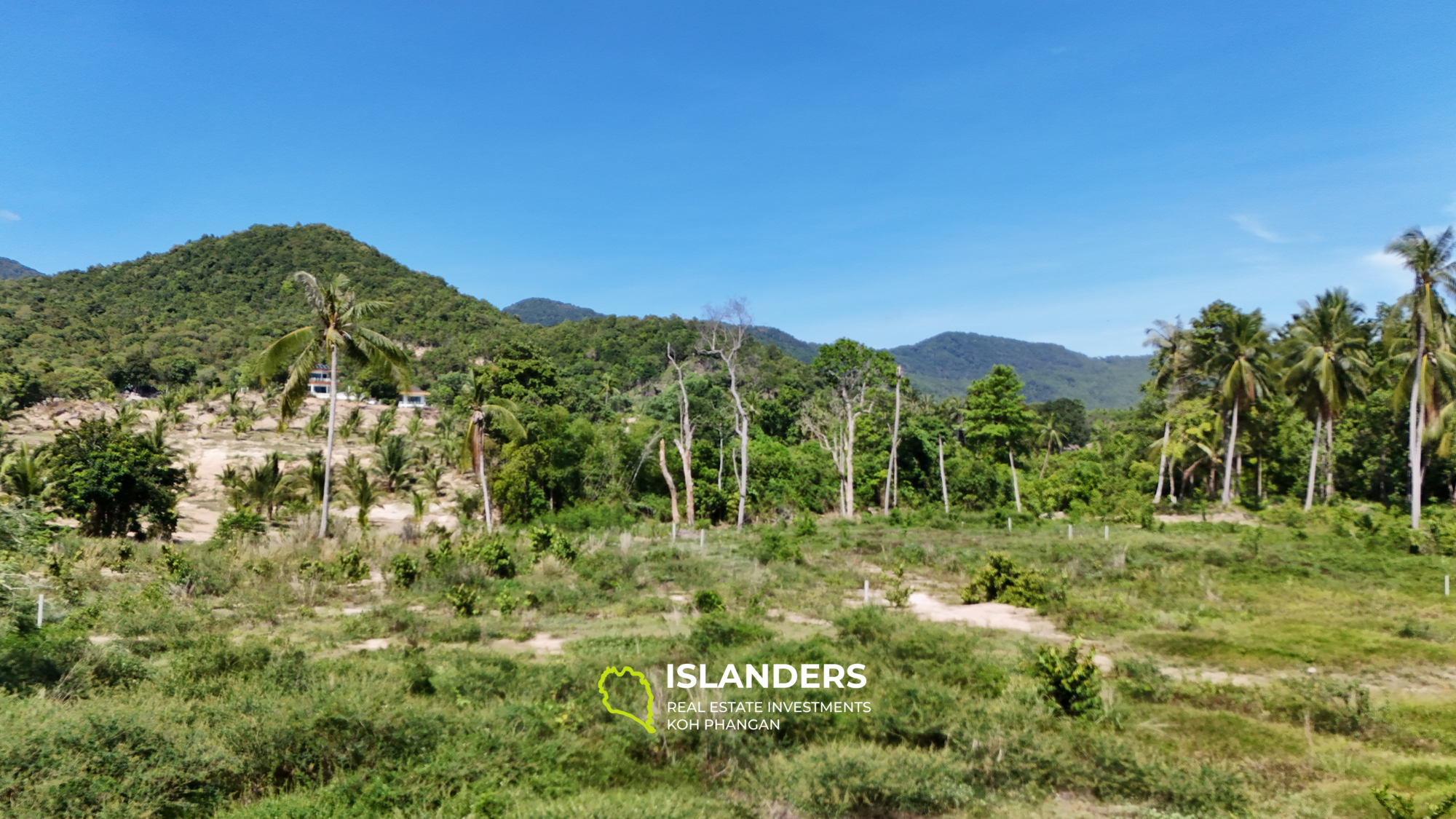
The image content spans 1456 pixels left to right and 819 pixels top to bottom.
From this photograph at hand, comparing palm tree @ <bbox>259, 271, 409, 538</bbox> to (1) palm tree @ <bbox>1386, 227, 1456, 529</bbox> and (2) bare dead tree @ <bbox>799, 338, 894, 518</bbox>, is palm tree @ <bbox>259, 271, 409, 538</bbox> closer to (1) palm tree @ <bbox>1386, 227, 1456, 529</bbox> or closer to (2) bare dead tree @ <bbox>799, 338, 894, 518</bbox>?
(2) bare dead tree @ <bbox>799, 338, 894, 518</bbox>

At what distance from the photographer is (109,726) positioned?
5629mm

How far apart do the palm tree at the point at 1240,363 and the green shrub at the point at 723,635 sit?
28.1 m

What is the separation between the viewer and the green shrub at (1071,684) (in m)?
7.45

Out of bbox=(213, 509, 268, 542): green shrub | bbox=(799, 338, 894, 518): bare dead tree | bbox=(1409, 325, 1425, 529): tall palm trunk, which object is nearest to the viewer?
bbox=(213, 509, 268, 542): green shrub

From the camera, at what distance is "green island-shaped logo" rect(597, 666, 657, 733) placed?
697 centimetres

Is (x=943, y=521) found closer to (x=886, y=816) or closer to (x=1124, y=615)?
(x=1124, y=615)

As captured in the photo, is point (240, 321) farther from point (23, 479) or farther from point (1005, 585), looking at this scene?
point (1005, 585)

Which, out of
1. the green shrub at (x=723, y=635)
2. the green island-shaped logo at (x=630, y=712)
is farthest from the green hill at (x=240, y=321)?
the green island-shaped logo at (x=630, y=712)

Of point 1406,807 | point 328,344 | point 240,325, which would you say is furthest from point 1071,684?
point 240,325

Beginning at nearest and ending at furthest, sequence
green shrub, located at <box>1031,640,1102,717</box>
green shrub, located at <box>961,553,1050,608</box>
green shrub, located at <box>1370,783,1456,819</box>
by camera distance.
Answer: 1. green shrub, located at <box>1370,783,1456,819</box>
2. green shrub, located at <box>1031,640,1102,717</box>
3. green shrub, located at <box>961,553,1050,608</box>

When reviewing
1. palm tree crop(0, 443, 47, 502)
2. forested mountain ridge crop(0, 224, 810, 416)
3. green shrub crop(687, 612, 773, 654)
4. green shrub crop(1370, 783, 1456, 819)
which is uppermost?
forested mountain ridge crop(0, 224, 810, 416)

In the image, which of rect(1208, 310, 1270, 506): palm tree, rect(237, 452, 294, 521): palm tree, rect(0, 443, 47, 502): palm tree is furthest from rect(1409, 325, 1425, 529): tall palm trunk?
rect(0, 443, 47, 502): palm tree

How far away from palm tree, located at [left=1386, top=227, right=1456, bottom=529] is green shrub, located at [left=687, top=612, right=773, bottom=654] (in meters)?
23.8

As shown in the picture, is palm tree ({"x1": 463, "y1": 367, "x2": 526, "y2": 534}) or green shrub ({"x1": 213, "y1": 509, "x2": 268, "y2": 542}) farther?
palm tree ({"x1": 463, "y1": 367, "x2": 526, "y2": 534})
